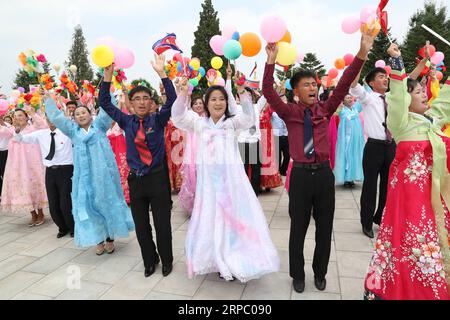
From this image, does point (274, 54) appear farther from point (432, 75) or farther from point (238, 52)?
point (432, 75)

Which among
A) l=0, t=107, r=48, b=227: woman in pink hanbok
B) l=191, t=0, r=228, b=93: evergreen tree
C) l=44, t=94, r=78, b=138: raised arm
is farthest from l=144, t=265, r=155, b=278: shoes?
l=191, t=0, r=228, b=93: evergreen tree

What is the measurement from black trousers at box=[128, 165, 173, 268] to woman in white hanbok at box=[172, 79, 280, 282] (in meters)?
0.34

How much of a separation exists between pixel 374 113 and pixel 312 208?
1.75 metres

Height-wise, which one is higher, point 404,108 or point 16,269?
point 404,108

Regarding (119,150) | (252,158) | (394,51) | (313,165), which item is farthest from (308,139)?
(119,150)

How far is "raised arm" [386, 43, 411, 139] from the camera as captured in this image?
2232mm

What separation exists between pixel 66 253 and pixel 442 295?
12.9 ft

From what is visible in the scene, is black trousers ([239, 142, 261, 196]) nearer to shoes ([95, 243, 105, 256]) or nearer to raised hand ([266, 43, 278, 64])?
shoes ([95, 243, 105, 256])

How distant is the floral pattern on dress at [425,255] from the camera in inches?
83.3

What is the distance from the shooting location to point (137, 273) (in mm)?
3367

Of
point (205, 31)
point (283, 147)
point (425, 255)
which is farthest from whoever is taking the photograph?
point (205, 31)

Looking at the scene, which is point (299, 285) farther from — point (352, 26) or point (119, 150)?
point (119, 150)
